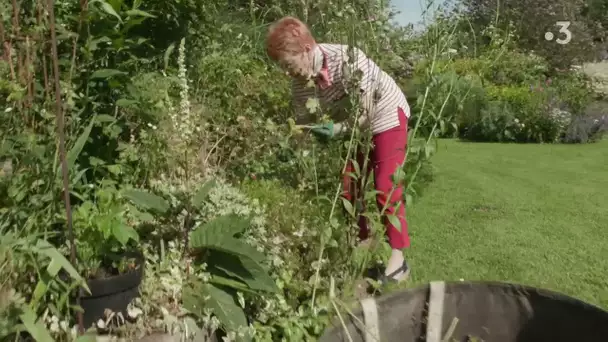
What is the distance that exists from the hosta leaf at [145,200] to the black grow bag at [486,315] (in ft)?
2.80

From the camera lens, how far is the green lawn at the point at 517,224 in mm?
3576

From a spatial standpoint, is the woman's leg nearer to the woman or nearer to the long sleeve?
the woman

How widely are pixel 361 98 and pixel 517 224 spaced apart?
2.25 m

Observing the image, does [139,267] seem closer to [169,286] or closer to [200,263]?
[169,286]

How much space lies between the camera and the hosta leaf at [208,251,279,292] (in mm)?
2459

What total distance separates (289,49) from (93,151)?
987 mm

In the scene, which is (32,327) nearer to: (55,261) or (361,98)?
(55,261)

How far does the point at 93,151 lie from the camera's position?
2.72m

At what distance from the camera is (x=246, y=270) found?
8.20ft

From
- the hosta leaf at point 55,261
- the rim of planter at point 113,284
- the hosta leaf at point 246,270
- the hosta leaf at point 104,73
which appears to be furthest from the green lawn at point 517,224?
the hosta leaf at point 55,261

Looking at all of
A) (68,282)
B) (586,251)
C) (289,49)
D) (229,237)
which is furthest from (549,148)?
(68,282)

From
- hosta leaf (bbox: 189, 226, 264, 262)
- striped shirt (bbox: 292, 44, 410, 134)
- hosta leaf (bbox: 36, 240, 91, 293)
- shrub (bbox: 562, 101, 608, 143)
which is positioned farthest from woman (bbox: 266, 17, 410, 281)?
shrub (bbox: 562, 101, 608, 143)

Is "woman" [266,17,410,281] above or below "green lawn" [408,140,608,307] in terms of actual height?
above

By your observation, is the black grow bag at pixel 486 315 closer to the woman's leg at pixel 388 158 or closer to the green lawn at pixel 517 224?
the woman's leg at pixel 388 158
